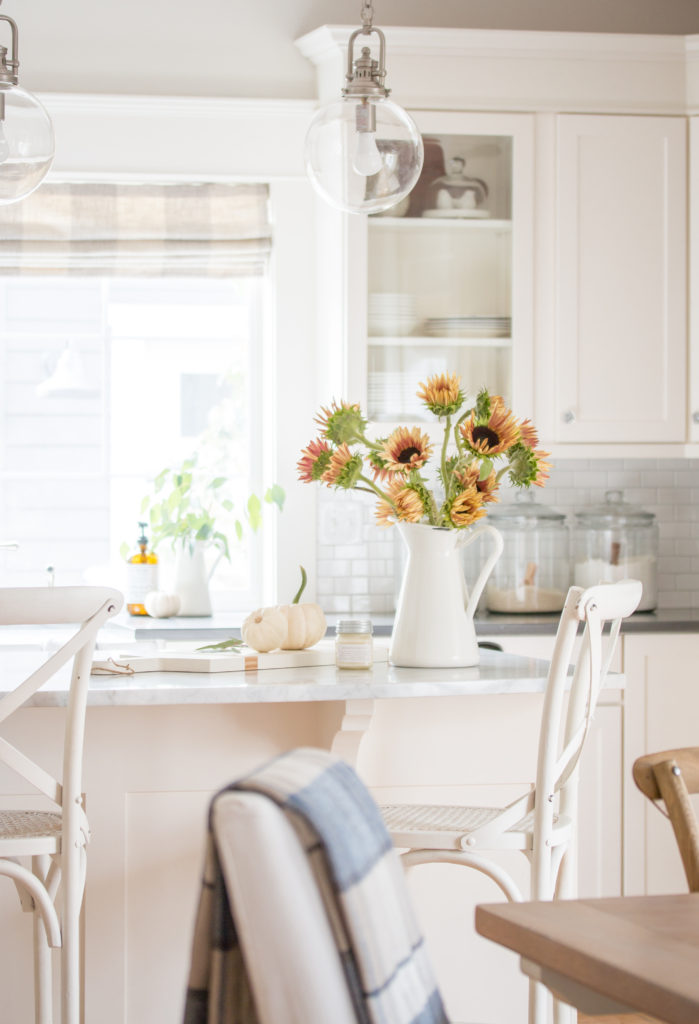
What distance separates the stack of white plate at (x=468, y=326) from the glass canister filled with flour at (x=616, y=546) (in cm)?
67

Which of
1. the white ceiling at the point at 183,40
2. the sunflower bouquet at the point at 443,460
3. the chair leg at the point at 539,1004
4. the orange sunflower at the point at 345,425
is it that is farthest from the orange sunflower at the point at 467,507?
the white ceiling at the point at 183,40

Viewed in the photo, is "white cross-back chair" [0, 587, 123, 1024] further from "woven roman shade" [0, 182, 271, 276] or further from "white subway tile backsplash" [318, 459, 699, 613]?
"woven roman shade" [0, 182, 271, 276]

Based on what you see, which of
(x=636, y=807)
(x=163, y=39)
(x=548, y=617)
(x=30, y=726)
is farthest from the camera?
(x=163, y=39)

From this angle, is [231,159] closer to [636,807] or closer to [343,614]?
[343,614]

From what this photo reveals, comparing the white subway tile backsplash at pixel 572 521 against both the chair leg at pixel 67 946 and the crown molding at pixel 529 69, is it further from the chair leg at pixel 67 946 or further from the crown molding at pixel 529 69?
the chair leg at pixel 67 946

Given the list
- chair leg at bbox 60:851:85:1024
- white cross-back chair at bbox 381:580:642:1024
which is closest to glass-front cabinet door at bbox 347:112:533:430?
white cross-back chair at bbox 381:580:642:1024

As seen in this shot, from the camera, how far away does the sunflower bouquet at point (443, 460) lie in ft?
7.10

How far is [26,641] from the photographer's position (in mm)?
3471

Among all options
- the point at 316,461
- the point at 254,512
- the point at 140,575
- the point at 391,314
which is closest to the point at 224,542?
the point at 254,512

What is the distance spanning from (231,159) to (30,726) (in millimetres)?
2291

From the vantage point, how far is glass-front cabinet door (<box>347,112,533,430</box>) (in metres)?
3.58

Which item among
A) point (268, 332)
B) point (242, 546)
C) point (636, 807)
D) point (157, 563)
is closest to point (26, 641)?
point (157, 563)

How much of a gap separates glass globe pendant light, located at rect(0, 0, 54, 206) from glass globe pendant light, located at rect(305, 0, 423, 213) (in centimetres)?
46

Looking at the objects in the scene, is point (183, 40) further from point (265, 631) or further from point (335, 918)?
point (335, 918)
